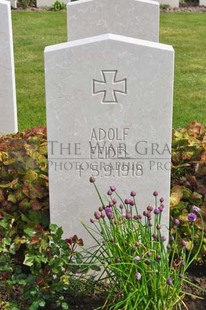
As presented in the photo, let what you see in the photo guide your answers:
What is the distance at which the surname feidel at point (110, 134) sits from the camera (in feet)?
10.9

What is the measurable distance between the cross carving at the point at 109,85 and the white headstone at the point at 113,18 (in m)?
1.61

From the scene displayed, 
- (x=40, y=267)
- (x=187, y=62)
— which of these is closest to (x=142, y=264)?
(x=40, y=267)

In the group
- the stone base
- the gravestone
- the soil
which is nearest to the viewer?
the gravestone

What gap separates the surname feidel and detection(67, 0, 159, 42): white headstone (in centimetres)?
162

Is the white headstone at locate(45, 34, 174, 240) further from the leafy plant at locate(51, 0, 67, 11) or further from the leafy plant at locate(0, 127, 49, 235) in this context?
the leafy plant at locate(51, 0, 67, 11)

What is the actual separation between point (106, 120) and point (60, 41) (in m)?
6.93

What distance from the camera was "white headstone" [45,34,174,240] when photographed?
10.5 ft

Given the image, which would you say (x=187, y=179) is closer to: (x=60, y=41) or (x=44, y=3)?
(x=60, y=41)

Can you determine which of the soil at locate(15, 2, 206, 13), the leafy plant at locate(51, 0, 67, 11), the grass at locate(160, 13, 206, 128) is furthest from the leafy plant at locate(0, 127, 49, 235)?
the soil at locate(15, 2, 206, 13)

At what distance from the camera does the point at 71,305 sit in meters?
3.43

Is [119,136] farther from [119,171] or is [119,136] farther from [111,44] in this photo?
[111,44]

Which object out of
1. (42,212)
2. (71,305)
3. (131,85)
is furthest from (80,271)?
(131,85)

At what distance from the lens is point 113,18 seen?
195 inches

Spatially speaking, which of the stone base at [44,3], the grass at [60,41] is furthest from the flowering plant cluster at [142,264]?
the stone base at [44,3]
